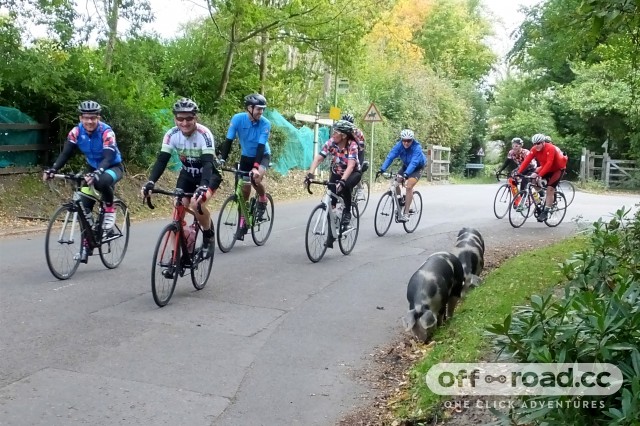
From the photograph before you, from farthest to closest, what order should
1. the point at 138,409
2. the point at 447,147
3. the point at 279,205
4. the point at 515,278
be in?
the point at 447,147 → the point at 279,205 → the point at 515,278 → the point at 138,409

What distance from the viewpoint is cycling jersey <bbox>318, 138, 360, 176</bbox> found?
10547 millimetres

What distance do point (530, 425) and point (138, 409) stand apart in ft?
8.96

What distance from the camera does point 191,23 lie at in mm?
26797

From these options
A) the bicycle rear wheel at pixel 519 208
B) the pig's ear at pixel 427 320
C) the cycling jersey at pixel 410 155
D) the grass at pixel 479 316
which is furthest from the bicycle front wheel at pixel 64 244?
the bicycle rear wheel at pixel 519 208

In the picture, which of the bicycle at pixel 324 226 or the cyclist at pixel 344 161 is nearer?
the bicycle at pixel 324 226

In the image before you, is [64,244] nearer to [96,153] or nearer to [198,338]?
[96,153]

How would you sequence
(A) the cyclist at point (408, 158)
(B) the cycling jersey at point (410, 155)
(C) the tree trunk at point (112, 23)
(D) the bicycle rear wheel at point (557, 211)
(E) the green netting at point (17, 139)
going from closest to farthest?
(A) the cyclist at point (408, 158) → (B) the cycling jersey at point (410, 155) → (E) the green netting at point (17, 139) → (D) the bicycle rear wheel at point (557, 211) → (C) the tree trunk at point (112, 23)

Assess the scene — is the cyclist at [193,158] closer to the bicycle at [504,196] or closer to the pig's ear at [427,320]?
the pig's ear at [427,320]

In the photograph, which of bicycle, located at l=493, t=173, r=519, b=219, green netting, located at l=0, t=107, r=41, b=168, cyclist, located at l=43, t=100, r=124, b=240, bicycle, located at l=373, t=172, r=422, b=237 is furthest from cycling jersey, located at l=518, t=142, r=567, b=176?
green netting, located at l=0, t=107, r=41, b=168

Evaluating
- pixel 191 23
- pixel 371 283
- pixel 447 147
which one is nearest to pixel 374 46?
pixel 447 147

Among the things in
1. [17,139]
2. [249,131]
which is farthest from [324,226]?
[17,139]

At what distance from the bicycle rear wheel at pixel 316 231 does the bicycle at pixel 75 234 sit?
2686 millimetres

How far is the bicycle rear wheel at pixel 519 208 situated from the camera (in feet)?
50.6

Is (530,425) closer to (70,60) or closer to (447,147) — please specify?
(70,60)
